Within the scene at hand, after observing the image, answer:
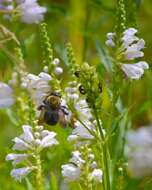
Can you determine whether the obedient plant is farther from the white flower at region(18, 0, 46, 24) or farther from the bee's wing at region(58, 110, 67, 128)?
the white flower at region(18, 0, 46, 24)

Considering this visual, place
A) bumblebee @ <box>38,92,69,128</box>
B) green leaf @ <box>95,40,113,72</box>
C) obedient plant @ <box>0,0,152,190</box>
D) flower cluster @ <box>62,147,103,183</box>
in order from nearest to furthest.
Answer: obedient plant @ <box>0,0,152,190</box> → flower cluster @ <box>62,147,103,183</box> → bumblebee @ <box>38,92,69,128</box> → green leaf @ <box>95,40,113,72</box>

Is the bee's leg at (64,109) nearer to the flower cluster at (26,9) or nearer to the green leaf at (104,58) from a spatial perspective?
the green leaf at (104,58)

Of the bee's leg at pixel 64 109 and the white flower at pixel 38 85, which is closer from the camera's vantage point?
the white flower at pixel 38 85

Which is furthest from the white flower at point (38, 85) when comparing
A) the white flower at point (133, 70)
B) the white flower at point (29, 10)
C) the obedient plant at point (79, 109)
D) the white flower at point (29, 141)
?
the white flower at point (29, 10)

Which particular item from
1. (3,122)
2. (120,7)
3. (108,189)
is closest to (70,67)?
(120,7)

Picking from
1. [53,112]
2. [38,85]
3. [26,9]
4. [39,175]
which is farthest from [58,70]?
[26,9]

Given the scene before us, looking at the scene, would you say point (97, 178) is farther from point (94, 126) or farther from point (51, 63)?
point (51, 63)

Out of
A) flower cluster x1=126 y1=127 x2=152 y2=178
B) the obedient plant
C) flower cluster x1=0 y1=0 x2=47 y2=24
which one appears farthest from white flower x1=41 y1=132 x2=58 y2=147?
flower cluster x1=0 y1=0 x2=47 y2=24
